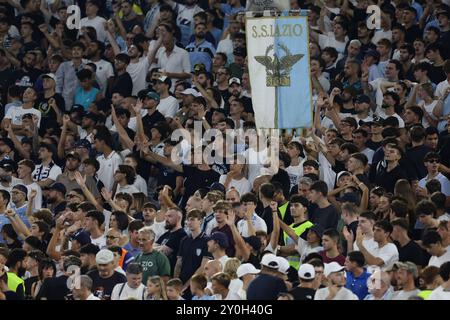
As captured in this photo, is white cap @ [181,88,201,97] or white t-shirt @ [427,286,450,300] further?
white cap @ [181,88,201,97]

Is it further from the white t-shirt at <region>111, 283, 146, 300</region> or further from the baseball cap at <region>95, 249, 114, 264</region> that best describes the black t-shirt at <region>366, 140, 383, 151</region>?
the white t-shirt at <region>111, 283, 146, 300</region>

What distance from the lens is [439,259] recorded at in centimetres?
1666

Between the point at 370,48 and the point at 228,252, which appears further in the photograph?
the point at 370,48

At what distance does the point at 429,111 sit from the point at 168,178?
12.1 feet

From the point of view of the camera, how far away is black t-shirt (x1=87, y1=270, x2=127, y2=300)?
1714 cm

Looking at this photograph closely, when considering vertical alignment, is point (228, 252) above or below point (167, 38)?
below

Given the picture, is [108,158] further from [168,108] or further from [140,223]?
[140,223]

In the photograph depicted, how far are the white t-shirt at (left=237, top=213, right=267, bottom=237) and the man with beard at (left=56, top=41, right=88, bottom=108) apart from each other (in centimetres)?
640

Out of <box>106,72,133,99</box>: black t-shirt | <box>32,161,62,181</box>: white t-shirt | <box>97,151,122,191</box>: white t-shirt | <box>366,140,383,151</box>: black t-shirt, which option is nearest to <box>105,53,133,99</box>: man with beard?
<box>106,72,133,99</box>: black t-shirt

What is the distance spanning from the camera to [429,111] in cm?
2119

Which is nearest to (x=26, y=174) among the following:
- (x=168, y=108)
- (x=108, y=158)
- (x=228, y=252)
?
(x=108, y=158)

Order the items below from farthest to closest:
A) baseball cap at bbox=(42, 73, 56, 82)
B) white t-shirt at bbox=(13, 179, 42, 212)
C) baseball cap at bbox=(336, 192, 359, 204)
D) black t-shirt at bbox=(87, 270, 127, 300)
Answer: baseball cap at bbox=(42, 73, 56, 82) → white t-shirt at bbox=(13, 179, 42, 212) → baseball cap at bbox=(336, 192, 359, 204) → black t-shirt at bbox=(87, 270, 127, 300)

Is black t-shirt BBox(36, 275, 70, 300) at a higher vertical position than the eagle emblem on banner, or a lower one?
lower


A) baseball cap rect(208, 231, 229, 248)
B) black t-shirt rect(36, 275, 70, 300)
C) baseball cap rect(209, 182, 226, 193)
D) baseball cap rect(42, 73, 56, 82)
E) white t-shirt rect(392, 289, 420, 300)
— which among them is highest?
baseball cap rect(42, 73, 56, 82)
